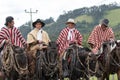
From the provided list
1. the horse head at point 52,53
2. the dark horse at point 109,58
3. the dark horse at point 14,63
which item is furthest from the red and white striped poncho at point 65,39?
the dark horse at point 14,63

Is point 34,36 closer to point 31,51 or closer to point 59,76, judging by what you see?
point 31,51

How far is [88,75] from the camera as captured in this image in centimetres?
1371

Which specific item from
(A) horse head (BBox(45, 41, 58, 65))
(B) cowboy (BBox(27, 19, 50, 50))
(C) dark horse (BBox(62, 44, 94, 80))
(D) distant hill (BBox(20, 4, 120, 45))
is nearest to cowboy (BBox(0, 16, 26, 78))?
(B) cowboy (BBox(27, 19, 50, 50))

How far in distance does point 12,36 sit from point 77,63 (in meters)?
2.42

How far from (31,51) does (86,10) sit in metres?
123

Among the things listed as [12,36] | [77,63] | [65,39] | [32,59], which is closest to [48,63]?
[32,59]

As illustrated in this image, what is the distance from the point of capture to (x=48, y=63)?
1352 cm

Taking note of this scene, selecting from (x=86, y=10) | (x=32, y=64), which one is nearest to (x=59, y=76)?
(x=32, y=64)

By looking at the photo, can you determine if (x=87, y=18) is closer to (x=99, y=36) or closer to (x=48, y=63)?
(x=99, y=36)

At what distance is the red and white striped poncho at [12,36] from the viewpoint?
44.8 feet

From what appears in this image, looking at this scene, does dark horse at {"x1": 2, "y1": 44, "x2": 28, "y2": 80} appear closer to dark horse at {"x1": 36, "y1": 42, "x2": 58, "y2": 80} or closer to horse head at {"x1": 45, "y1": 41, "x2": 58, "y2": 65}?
dark horse at {"x1": 36, "y1": 42, "x2": 58, "y2": 80}

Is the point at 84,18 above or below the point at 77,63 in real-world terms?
below

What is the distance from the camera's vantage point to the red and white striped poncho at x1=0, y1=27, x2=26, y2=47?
13.7 m

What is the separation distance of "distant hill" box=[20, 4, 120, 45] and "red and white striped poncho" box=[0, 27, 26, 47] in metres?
81.0
